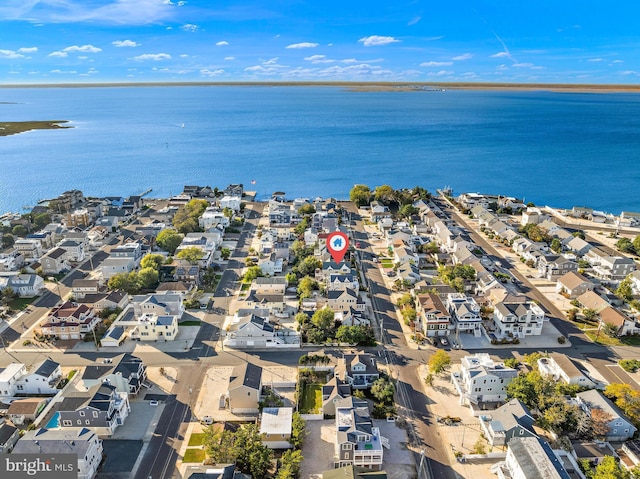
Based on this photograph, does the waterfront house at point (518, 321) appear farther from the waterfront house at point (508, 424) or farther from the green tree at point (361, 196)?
the green tree at point (361, 196)

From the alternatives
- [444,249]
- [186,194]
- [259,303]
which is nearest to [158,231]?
[186,194]

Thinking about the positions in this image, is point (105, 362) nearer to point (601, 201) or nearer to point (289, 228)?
point (289, 228)

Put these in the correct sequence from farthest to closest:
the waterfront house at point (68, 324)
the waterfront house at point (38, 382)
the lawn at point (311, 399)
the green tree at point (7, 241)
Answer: the green tree at point (7, 241)
the waterfront house at point (68, 324)
the waterfront house at point (38, 382)
the lawn at point (311, 399)

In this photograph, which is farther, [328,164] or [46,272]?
[328,164]

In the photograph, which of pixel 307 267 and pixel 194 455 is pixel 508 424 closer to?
pixel 194 455

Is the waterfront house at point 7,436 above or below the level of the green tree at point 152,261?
below

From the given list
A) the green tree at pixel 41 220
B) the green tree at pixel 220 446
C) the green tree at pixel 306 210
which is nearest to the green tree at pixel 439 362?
the green tree at pixel 220 446

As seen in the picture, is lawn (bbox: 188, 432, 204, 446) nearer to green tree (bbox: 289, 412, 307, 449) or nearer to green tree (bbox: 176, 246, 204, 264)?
green tree (bbox: 289, 412, 307, 449)

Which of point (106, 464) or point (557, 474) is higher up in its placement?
point (557, 474)
